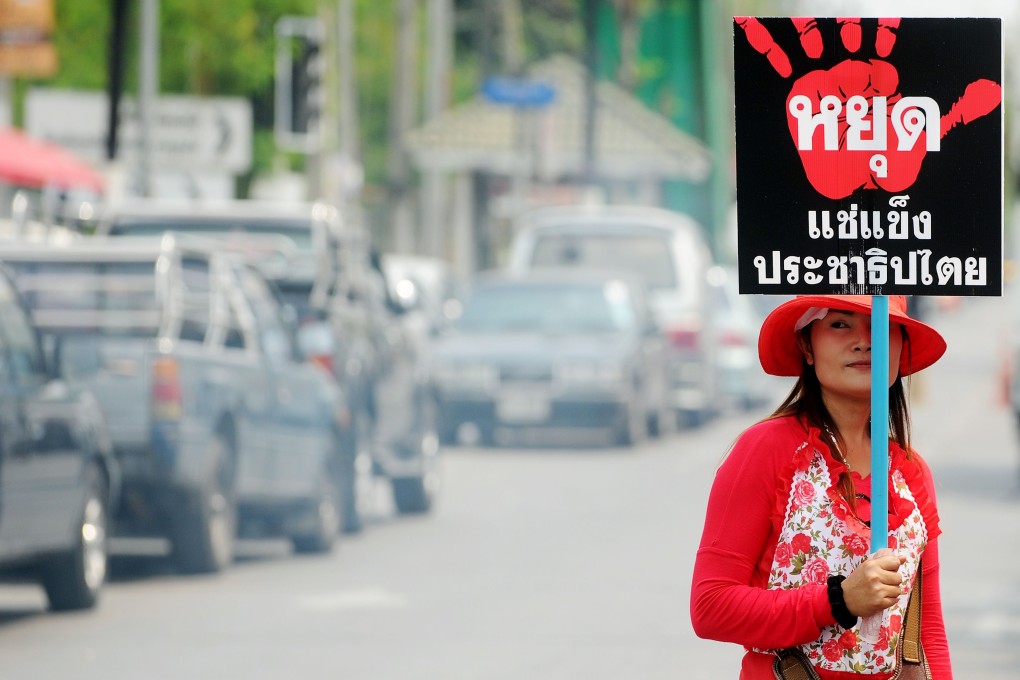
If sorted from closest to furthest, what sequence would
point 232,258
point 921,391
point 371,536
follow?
point 232,258, point 371,536, point 921,391

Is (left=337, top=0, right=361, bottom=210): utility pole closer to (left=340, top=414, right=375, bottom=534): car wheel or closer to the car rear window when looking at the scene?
(left=340, top=414, right=375, bottom=534): car wheel

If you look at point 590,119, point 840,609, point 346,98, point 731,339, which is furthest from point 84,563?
point 590,119

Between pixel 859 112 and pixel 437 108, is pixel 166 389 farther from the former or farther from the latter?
pixel 437 108

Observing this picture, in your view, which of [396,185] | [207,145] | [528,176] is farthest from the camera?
[528,176]

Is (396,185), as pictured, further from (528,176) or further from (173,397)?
(173,397)

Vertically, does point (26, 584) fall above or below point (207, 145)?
below

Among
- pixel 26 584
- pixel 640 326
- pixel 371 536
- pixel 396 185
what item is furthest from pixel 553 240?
pixel 396 185

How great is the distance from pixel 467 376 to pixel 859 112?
63.0 feet

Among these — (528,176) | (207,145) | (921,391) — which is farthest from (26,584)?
(528,176)

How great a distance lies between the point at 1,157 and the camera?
26484mm

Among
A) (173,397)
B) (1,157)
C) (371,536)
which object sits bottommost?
(371,536)

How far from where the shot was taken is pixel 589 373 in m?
23.6

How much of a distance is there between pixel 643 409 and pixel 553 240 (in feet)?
12.1

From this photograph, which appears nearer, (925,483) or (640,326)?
(925,483)
